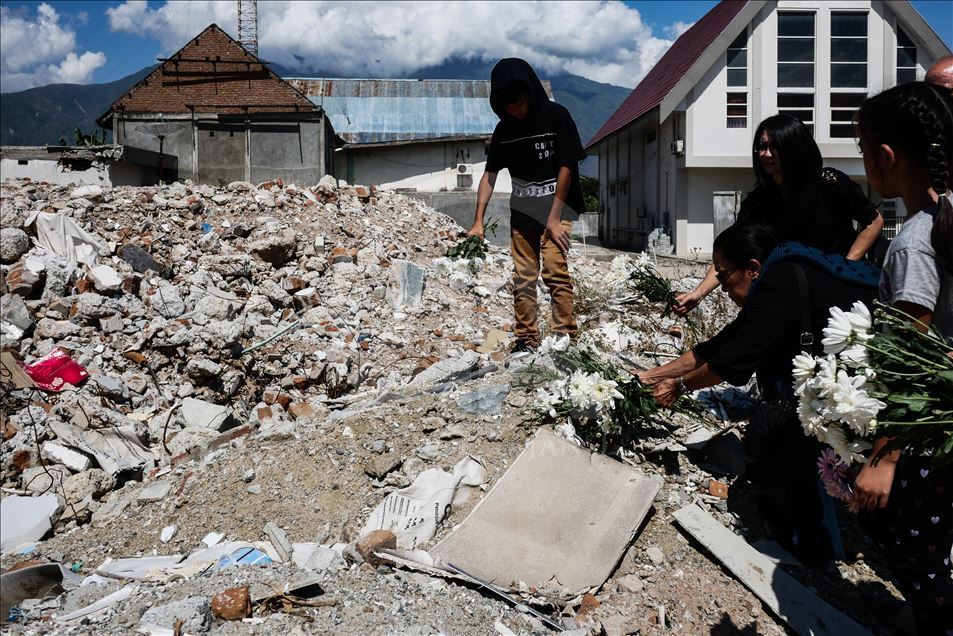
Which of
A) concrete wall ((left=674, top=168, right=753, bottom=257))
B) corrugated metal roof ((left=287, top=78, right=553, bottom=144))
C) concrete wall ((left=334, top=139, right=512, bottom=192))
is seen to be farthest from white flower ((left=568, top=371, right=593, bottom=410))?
corrugated metal roof ((left=287, top=78, right=553, bottom=144))

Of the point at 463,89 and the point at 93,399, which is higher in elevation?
the point at 463,89

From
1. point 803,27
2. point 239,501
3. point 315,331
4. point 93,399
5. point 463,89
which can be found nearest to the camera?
point 239,501

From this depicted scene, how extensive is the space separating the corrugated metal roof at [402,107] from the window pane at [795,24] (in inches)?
427

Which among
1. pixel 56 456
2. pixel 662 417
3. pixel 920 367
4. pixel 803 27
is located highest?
pixel 803 27

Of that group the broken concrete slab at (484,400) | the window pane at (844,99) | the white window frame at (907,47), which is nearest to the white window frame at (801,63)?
the window pane at (844,99)

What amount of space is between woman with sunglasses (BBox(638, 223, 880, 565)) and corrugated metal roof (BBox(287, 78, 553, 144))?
24489mm

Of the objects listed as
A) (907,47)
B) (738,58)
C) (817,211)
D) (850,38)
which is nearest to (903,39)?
(907,47)

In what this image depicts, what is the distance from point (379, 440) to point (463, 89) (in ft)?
91.6

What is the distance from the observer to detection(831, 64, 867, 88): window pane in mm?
18355

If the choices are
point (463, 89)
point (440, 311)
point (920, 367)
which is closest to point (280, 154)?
point (463, 89)

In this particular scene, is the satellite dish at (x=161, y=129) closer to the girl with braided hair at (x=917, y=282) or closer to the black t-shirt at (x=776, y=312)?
the black t-shirt at (x=776, y=312)

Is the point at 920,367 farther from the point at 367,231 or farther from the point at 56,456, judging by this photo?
the point at 367,231

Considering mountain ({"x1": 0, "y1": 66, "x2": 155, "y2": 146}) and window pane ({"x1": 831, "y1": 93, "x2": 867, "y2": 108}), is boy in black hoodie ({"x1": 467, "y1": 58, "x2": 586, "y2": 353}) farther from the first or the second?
window pane ({"x1": 831, "y1": 93, "x2": 867, "y2": 108})

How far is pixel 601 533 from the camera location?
10.5 ft
